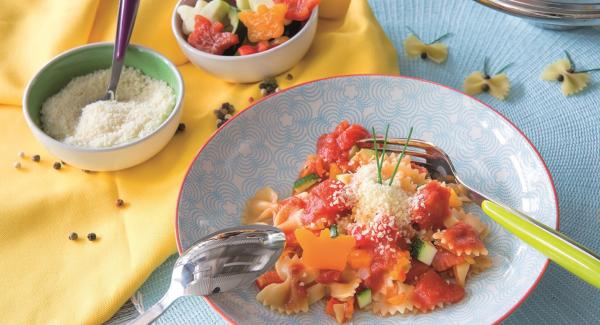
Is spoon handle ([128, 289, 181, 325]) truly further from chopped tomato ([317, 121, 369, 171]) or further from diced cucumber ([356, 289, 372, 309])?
chopped tomato ([317, 121, 369, 171])

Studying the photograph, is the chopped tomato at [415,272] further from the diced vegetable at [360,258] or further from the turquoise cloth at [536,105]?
the turquoise cloth at [536,105]

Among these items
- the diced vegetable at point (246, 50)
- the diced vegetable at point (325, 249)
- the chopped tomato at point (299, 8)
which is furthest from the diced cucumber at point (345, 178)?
the chopped tomato at point (299, 8)

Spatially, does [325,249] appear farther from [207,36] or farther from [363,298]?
[207,36]

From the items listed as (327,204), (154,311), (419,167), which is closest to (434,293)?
(327,204)

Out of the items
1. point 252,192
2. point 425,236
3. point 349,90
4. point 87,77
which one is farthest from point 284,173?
point 87,77

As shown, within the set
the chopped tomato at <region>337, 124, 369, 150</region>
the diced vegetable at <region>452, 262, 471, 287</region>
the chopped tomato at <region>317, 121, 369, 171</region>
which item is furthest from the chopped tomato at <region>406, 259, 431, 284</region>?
the chopped tomato at <region>337, 124, 369, 150</region>

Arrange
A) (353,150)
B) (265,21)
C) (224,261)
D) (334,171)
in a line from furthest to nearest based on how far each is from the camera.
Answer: (265,21), (353,150), (334,171), (224,261)
